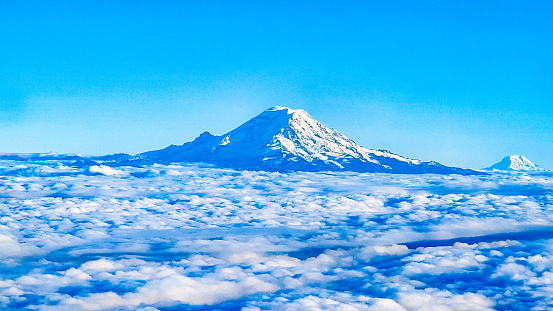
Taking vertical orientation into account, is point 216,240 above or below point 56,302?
above

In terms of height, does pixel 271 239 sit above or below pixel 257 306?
above

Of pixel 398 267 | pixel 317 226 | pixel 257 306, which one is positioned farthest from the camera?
pixel 317 226

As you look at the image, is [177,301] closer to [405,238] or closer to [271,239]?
[271,239]

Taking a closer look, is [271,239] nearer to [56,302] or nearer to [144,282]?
[144,282]

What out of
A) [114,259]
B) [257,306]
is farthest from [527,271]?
[114,259]

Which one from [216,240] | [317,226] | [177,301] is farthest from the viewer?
[317,226]

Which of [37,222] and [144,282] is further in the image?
[37,222]

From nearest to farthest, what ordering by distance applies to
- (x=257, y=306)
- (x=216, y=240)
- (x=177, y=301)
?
(x=257, y=306), (x=177, y=301), (x=216, y=240)

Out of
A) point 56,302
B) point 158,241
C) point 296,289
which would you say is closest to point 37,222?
point 158,241

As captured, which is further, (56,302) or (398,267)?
(398,267)
